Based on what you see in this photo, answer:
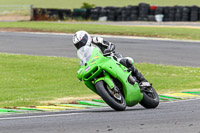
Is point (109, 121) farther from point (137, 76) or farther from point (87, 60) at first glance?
point (137, 76)

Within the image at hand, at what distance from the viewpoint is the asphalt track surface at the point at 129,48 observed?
22.8m

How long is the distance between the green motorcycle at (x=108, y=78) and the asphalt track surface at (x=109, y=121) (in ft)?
0.80

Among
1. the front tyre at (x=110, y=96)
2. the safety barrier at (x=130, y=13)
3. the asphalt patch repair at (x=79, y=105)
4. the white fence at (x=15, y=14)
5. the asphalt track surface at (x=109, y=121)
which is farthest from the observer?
the white fence at (x=15, y=14)

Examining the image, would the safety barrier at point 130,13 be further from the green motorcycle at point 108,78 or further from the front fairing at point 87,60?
the front fairing at point 87,60

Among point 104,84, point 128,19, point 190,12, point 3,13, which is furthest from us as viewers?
point 3,13

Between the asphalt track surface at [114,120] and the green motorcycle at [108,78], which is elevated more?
the green motorcycle at [108,78]

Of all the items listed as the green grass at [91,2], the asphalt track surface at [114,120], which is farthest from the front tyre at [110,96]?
the green grass at [91,2]

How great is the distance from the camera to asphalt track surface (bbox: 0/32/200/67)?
74.8 feet

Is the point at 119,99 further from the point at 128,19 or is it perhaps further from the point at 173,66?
the point at 128,19

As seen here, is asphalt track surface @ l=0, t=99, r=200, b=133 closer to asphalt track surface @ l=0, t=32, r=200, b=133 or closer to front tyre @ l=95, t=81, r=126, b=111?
asphalt track surface @ l=0, t=32, r=200, b=133

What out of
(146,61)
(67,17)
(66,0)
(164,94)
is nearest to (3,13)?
(67,17)

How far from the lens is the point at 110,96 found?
8.74 meters

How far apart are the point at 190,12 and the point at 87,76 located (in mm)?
38124

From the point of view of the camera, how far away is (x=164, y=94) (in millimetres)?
12383
